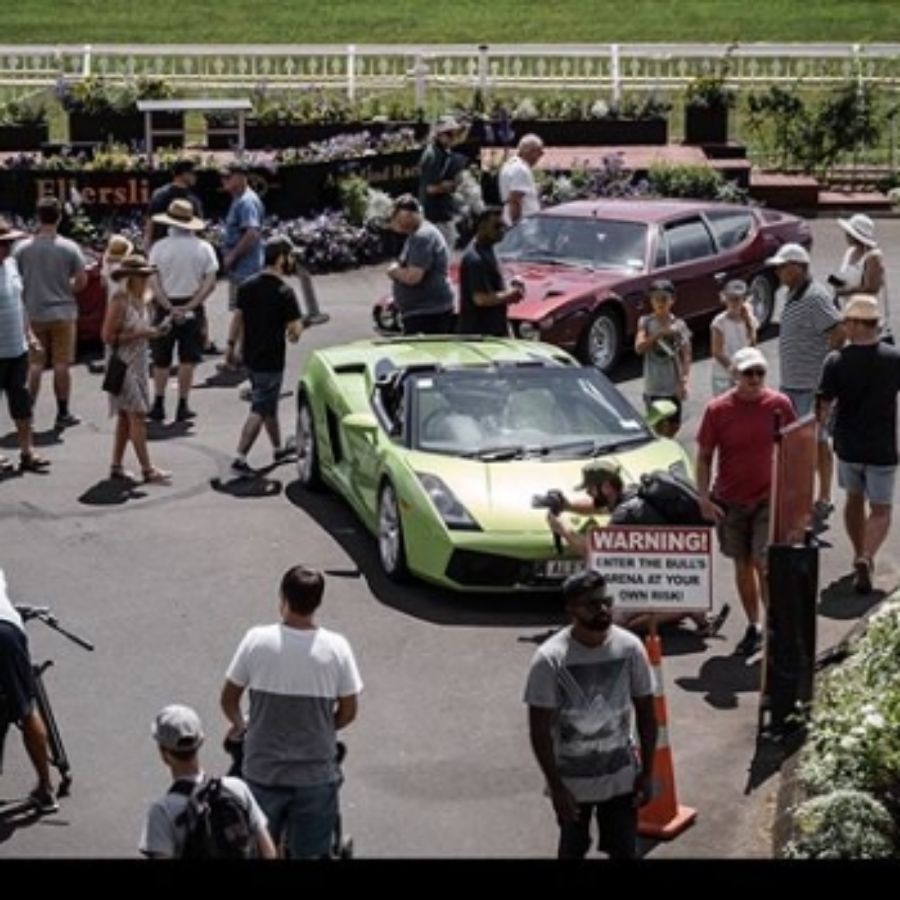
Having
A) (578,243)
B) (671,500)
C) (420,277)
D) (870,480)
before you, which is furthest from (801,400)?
(578,243)

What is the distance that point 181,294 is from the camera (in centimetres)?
1745

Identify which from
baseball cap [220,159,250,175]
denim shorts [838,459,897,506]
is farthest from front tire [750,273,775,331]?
denim shorts [838,459,897,506]

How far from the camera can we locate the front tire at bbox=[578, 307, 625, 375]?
1838 cm

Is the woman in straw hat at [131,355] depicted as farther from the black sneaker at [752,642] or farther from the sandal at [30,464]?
the black sneaker at [752,642]

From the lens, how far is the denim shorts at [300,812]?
7.85 m

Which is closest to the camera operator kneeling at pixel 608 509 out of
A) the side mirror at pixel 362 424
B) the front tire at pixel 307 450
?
the side mirror at pixel 362 424

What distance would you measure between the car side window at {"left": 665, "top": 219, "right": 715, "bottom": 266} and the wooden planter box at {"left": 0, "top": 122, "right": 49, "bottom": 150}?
13.2m

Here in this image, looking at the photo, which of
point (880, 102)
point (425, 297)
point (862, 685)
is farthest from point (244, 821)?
point (880, 102)

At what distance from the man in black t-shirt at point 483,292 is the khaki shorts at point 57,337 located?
2933 mm

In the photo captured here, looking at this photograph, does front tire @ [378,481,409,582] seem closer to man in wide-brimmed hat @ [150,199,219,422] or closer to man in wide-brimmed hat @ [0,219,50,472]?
man in wide-brimmed hat @ [0,219,50,472]

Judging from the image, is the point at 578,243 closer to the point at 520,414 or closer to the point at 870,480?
the point at 520,414

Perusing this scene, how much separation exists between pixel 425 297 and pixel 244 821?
1067 cm

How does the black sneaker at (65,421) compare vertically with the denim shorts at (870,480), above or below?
below

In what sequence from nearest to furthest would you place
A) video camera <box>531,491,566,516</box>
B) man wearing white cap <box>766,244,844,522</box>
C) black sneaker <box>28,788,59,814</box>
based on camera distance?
black sneaker <box>28,788,59,814</box> < video camera <box>531,491,566,516</box> < man wearing white cap <box>766,244,844,522</box>
